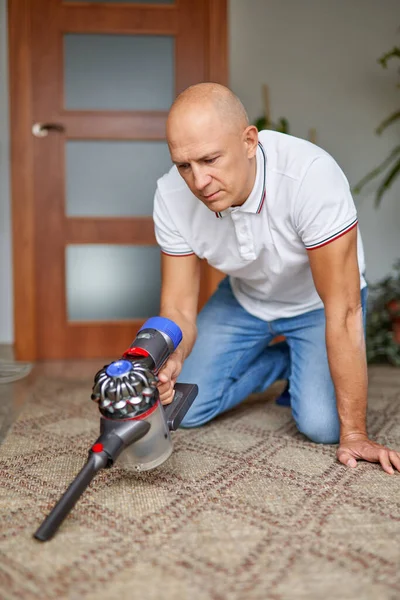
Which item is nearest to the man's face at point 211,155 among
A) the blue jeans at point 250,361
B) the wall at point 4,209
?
the blue jeans at point 250,361

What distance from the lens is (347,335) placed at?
1.31 m

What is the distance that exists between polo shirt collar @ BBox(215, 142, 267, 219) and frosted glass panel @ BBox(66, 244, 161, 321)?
1.52m

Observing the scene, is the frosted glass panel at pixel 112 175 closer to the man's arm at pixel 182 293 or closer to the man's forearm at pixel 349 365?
the man's arm at pixel 182 293

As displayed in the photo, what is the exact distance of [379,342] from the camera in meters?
2.67

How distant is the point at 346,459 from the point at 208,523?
16.2 inches

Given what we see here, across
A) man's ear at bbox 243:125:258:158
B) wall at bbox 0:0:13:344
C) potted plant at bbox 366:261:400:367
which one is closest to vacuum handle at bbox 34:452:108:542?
man's ear at bbox 243:125:258:158

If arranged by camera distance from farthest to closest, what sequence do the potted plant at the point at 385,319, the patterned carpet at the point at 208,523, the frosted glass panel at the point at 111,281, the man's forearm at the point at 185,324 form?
the frosted glass panel at the point at 111,281, the potted plant at the point at 385,319, the man's forearm at the point at 185,324, the patterned carpet at the point at 208,523

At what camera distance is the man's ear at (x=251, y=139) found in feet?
4.12

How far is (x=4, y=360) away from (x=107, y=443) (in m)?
1.84

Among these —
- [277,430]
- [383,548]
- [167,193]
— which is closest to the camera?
[383,548]

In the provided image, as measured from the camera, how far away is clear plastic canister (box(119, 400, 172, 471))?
1109mm

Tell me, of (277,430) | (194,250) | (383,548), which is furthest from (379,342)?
(383,548)

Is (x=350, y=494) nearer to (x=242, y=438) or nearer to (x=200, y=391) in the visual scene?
(x=242, y=438)

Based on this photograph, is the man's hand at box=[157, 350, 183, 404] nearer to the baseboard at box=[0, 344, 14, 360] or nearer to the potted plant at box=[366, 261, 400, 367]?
the potted plant at box=[366, 261, 400, 367]
